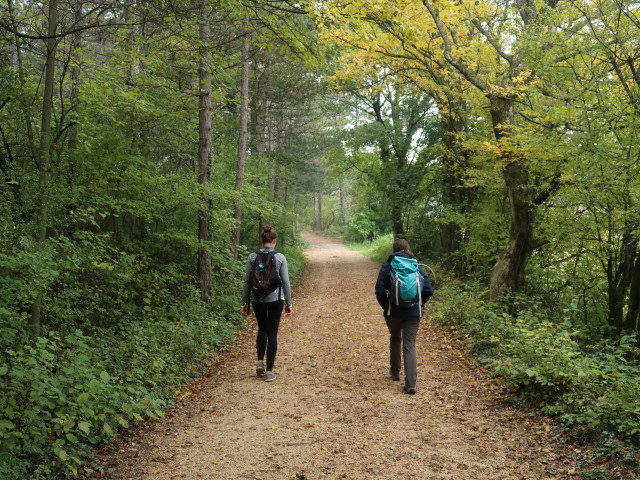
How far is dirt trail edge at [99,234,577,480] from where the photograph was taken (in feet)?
12.4

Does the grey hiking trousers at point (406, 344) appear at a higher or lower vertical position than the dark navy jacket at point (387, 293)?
lower

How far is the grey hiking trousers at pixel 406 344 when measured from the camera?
228 inches

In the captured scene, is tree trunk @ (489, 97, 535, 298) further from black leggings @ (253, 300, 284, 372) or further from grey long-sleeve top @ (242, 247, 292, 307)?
black leggings @ (253, 300, 284, 372)

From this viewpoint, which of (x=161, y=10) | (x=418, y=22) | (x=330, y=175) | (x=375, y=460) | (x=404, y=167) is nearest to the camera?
Result: (x=375, y=460)

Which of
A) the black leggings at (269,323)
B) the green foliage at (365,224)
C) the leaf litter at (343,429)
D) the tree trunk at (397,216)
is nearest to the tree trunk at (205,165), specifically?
the leaf litter at (343,429)

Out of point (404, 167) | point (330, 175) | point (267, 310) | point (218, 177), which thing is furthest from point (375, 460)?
point (330, 175)

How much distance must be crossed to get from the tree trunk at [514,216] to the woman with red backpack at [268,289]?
20.3 ft

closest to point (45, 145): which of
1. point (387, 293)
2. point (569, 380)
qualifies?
point (387, 293)

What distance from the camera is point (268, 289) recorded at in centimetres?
598

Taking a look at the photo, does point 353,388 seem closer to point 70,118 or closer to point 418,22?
point 70,118

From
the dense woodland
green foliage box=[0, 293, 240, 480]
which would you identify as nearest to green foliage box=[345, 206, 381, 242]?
the dense woodland

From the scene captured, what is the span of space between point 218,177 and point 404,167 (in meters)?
9.05

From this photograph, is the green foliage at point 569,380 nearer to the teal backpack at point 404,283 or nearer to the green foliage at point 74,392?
the teal backpack at point 404,283

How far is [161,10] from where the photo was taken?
7.54 meters
